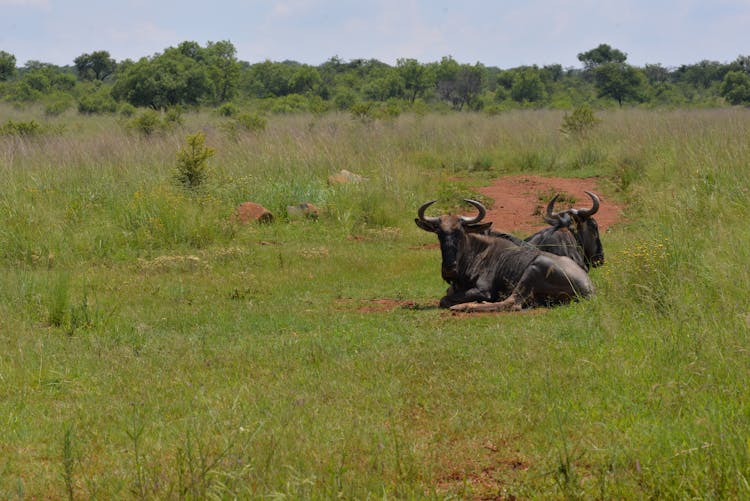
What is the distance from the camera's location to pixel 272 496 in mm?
4027

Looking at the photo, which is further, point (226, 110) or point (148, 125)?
point (226, 110)

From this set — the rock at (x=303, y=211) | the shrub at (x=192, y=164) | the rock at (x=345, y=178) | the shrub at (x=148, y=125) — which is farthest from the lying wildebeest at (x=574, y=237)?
the shrub at (x=148, y=125)

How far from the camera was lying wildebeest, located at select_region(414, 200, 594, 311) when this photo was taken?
29.6 ft

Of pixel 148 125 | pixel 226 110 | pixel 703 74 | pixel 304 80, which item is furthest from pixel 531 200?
pixel 703 74

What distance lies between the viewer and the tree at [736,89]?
46750mm

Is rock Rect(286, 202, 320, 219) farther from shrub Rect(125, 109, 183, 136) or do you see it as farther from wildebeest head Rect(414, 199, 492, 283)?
shrub Rect(125, 109, 183, 136)

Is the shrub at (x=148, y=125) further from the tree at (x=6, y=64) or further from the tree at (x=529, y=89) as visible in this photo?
the tree at (x=6, y=64)

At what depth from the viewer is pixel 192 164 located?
14.7m

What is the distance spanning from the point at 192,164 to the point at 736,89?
40553 mm

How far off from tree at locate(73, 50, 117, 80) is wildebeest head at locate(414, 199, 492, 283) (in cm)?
6865

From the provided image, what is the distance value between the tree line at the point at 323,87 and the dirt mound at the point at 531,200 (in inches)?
686

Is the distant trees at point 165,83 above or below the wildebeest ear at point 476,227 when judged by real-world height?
above

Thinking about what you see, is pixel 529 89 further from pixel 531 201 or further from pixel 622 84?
pixel 531 201

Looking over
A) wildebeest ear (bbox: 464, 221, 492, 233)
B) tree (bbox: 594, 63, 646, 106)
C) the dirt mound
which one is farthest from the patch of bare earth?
tree (bbox: 594, 63, 646, 106)
